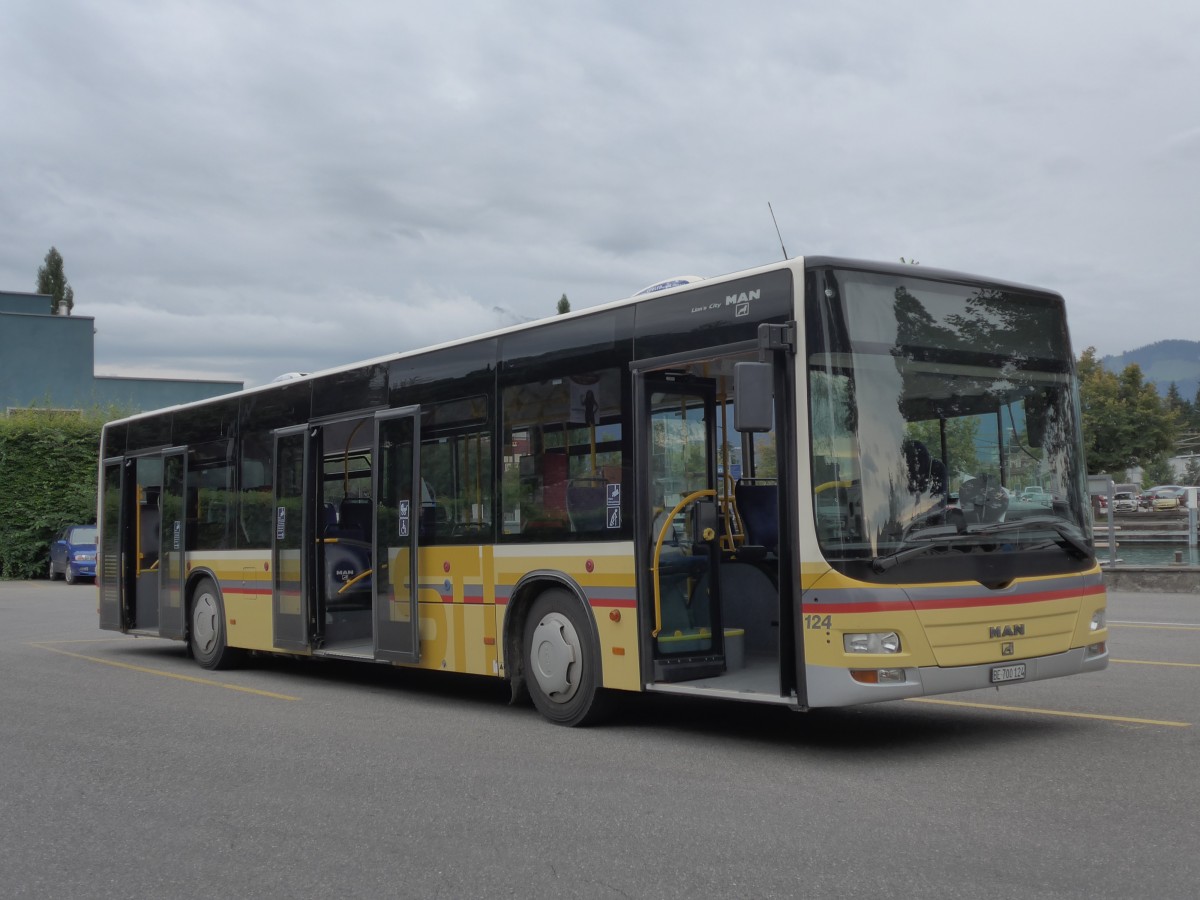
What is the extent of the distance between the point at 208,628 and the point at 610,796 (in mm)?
8764

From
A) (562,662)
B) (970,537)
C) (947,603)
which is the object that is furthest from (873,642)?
(562,662)

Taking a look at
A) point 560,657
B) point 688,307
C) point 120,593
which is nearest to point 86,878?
point 560,657

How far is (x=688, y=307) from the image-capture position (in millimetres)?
8922

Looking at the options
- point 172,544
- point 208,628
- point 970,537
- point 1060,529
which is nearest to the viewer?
point 970,537

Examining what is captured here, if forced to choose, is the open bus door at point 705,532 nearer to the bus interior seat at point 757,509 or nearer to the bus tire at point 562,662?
the bus interior seat at point 757,509

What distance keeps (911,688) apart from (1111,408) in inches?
2335

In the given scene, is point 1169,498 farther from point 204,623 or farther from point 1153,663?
point 204,623

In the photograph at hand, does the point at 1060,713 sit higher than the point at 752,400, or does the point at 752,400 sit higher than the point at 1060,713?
the point at 752,400

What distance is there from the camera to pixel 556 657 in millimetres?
9719

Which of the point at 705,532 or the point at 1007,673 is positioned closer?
the point at 1007,673

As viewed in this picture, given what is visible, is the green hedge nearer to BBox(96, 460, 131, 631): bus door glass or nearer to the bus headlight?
BBox(96, 460, 131, 631): bus door glass

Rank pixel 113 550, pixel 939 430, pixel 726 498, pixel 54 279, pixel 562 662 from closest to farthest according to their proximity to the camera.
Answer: pixel 939 430, pixel 726 498, pixel 562 662, pixel 113 550, pixel 54 279

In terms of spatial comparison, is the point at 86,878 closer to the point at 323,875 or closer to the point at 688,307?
the point at 323,875

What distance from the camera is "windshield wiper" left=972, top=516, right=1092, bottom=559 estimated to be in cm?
829
